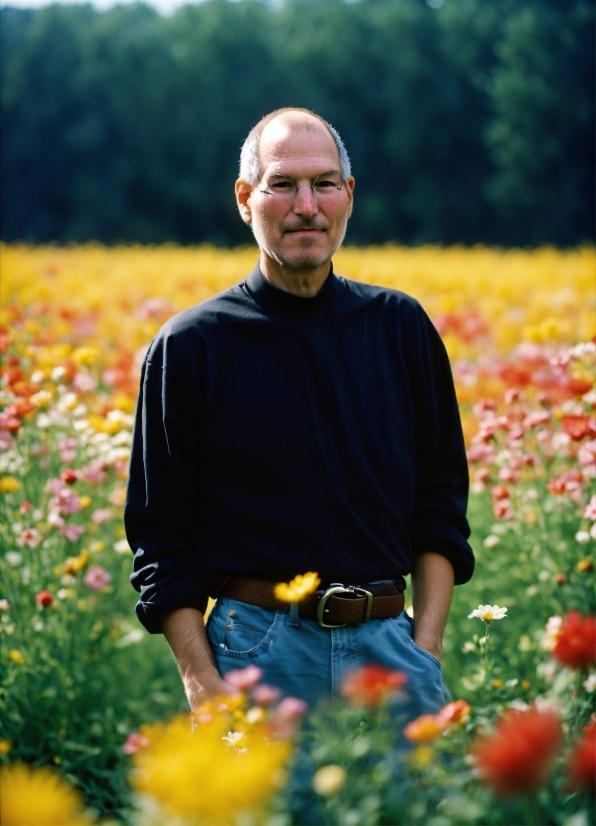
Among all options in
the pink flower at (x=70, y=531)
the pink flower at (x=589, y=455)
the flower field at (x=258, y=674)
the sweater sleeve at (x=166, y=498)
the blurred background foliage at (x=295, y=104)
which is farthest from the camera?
the blurred background foliage at (x=295, y=104)

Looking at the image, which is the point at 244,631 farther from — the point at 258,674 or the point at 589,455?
the point at 589,455

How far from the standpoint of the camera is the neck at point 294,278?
6.87ft

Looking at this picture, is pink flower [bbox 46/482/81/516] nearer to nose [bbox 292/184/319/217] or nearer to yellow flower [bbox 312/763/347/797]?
nose [bbox 292/184/319/217]

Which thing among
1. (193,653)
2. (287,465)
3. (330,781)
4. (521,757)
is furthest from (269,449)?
(521,757)

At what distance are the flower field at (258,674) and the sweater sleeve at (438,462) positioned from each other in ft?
0.71

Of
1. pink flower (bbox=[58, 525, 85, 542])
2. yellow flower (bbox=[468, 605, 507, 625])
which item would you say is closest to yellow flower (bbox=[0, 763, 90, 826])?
yellow flower (bbox=[468, 605, 507, 625])

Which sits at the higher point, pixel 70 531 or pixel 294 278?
pixel 294 278

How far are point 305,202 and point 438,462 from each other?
0.69m

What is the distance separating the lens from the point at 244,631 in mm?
1950

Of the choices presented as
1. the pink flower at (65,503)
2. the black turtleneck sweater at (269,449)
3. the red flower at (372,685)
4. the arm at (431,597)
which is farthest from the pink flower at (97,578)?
the red flower at (372,685)

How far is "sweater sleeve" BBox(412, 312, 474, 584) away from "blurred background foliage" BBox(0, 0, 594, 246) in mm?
26062

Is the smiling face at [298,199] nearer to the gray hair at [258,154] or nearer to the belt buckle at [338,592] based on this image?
the gray hair at [258,154]

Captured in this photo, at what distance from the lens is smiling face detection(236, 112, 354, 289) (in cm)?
203

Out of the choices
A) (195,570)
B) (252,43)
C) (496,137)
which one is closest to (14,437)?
(195,570)
